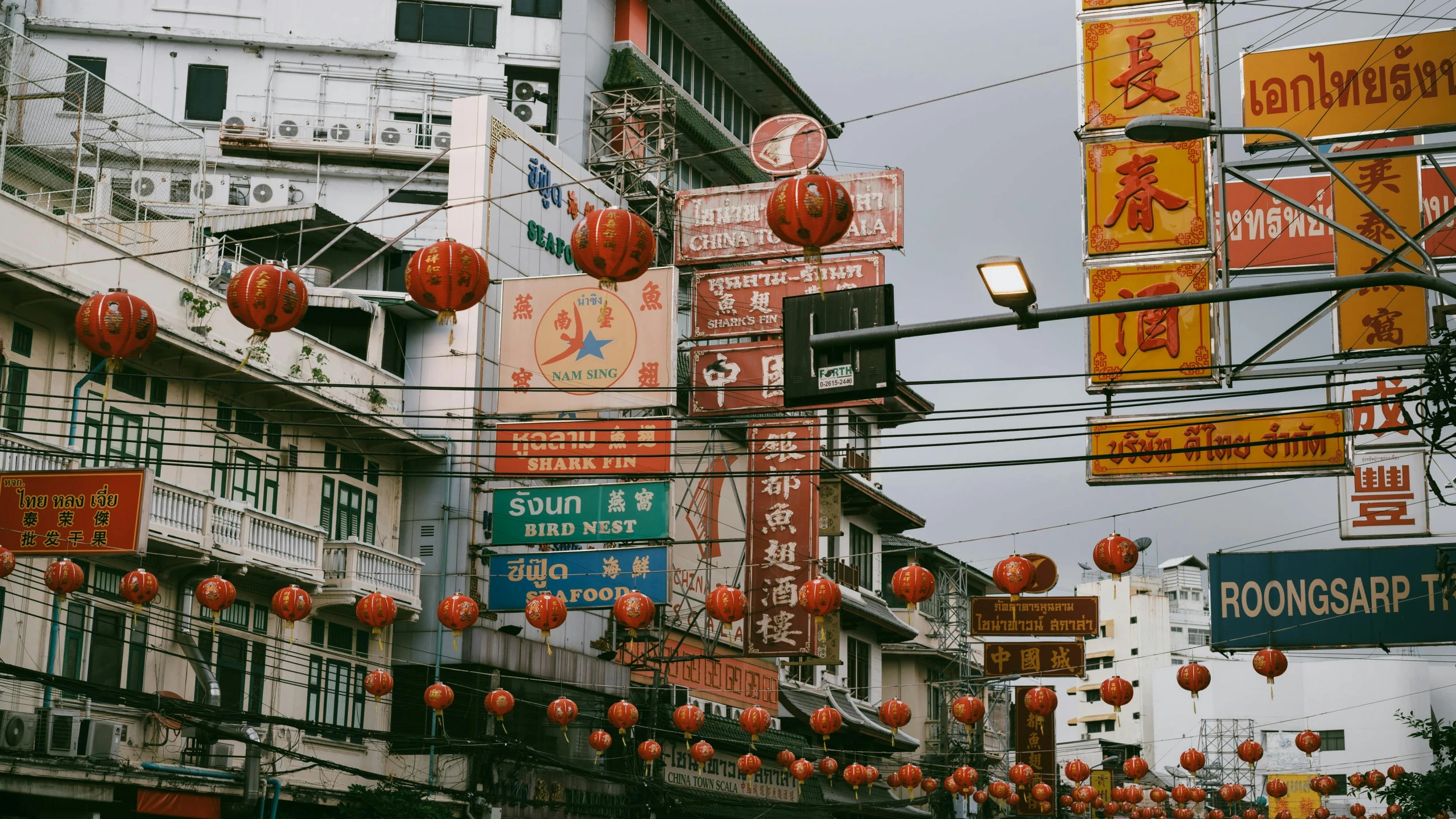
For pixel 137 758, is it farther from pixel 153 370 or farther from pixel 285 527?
pixel 153 370

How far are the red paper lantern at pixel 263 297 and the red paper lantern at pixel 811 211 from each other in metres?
5.41

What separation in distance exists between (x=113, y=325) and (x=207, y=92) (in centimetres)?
3231

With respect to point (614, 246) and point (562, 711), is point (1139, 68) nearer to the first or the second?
point (614, 246)

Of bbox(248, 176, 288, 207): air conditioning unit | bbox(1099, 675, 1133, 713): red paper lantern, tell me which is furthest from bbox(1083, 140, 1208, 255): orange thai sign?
bbox(248, 176, 288, 207): air conditioning unit

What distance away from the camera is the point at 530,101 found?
47250mm

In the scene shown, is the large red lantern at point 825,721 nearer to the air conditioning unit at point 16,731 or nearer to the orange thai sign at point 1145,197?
the air conditioning unit at point 16,731

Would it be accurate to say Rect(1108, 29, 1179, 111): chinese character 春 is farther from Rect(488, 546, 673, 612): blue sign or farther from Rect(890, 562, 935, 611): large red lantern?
Rect(488, 546, 673, 612): blue sign

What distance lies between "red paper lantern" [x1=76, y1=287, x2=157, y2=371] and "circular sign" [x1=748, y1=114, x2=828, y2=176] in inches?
746

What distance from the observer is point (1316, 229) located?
22.2m

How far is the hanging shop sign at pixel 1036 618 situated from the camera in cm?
4403

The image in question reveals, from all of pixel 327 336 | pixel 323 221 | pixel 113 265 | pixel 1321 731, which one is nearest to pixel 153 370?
pixel 113 265

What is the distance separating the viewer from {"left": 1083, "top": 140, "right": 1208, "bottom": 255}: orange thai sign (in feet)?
61.3

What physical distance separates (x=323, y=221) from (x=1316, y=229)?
895 inches

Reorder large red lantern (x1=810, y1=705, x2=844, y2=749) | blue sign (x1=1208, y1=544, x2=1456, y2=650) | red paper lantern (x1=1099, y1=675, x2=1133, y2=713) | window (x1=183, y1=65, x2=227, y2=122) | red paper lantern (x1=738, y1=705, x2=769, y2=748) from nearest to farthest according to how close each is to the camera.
Result: blue sign (x1=1208, y1=544, x2=1456, y2=650)
red paper lantern (x1=738, y1=705, x2=769, y2=748)
red paper lantern (x1=1099, y1=675, x2=1133, y2=713)
large red lantern (x1=810, y1=705, x2=844, y2=749)
window (x1=183, y1=65, x2=227, y2=122)
